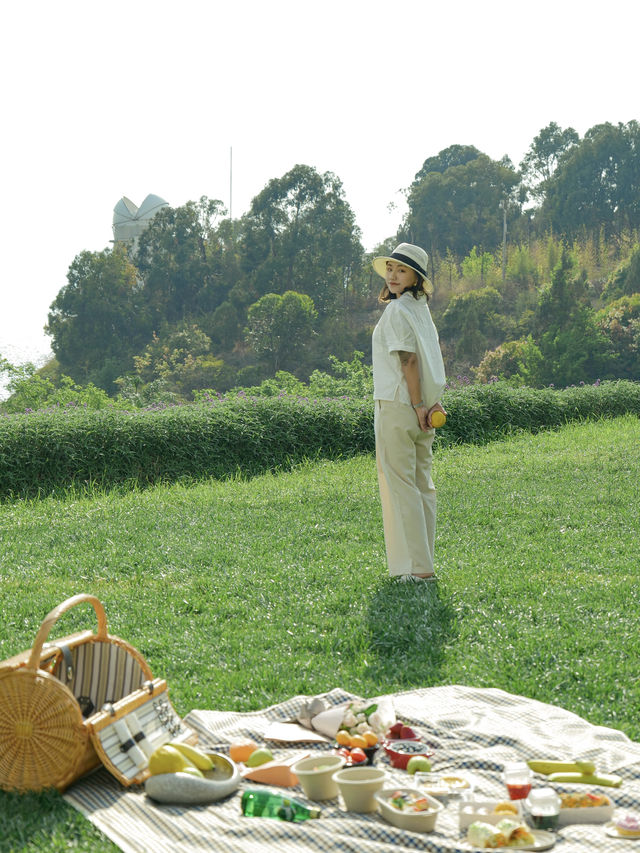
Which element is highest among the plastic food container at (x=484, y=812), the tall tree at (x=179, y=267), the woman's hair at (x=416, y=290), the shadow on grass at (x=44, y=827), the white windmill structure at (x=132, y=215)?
the white windmill structure at (x=132, y=215)

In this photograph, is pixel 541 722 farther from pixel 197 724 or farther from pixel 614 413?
pixel 614 413

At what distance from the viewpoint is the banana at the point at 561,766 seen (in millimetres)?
2775

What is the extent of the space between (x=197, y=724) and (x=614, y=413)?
14.9 m

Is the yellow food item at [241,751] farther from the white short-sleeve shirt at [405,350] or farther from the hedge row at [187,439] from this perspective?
the hedge row at [187,439]

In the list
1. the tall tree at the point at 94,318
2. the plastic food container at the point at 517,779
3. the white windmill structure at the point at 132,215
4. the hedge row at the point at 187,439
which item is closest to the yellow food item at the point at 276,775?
the plastic food container at the point at 517,779

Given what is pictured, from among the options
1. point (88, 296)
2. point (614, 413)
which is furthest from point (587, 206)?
point (614, 413)

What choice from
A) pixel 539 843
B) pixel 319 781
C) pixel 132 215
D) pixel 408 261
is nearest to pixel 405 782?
pixel 319 781

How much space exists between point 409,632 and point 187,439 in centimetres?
653

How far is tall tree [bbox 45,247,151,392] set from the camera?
49.3m

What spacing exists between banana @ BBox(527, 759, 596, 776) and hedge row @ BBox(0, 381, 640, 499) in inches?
293

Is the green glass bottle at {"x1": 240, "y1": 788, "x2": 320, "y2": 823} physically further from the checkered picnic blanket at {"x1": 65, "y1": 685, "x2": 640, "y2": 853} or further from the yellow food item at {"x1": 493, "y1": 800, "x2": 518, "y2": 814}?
the yellow food item at {"x1": 493, "y1": 800, "x2": 518, "y2": 814}

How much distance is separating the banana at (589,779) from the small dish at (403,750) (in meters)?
0.44

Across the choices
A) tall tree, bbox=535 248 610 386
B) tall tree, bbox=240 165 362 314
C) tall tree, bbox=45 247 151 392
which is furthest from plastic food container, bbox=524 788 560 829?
tall tree, bbox=45 247 151 392

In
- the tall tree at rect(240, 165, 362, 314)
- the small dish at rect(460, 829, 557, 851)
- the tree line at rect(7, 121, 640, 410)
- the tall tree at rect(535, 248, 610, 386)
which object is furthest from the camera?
the tall tree at rect(240, 165, 362, 314)
